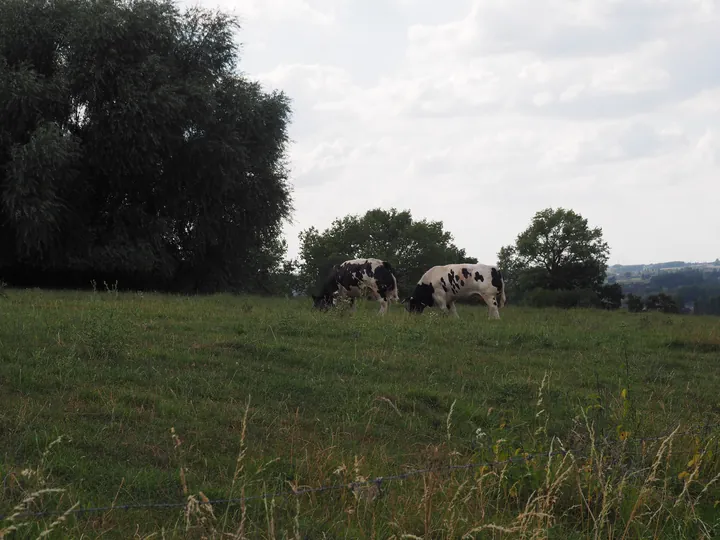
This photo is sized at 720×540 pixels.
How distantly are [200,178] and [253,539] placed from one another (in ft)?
89.8

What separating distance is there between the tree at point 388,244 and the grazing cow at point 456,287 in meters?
47.9

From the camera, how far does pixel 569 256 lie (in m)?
79.7

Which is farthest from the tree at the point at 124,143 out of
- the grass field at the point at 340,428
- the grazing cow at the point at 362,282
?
the grass field at the point at 340,428

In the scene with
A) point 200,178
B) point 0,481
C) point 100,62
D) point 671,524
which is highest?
point 100,62

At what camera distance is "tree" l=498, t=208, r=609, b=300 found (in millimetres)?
76875

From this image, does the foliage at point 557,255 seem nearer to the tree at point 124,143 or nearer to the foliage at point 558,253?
the foliage at point 558,253

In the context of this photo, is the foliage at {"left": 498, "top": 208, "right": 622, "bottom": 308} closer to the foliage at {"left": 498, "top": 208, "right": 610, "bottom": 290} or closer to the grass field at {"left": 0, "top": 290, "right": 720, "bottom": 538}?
the foliage at {"left": 498, "top": 208, "right": 610, "bottom": 290}

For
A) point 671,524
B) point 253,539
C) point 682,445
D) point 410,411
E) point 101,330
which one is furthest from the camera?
point 101,330

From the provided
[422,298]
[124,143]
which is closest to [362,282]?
[422,298]

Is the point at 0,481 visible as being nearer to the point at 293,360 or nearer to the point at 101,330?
the point at 101,330

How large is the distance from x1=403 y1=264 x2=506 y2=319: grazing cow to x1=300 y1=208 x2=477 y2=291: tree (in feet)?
157

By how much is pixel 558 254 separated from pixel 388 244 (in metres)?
18.1

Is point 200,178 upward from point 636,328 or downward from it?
upward

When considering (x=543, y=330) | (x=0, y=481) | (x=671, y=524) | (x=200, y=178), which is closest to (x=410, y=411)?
(x=671, y=524)
